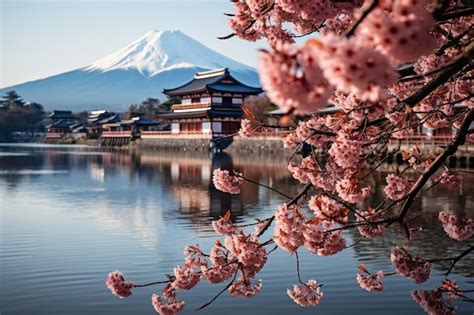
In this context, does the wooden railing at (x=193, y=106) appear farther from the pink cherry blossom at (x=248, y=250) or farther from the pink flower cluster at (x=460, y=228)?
the pink cherry blossom at (x=248, y=250)

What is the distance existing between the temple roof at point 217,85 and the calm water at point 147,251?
113 feet

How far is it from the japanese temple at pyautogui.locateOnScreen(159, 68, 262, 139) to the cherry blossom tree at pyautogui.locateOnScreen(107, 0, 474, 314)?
48379 millimetres

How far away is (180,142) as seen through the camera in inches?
2333

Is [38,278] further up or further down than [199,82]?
further down

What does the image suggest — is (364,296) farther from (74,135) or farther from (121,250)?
(74,135)

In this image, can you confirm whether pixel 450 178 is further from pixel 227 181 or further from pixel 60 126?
pixel 60 126

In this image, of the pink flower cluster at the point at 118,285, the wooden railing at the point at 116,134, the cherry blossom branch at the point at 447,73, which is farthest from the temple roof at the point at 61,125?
the cherry blossom branch at the point at 447,73

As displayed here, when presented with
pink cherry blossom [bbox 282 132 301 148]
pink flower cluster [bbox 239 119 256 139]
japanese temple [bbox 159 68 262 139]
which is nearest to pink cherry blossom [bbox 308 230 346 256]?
pink cherry blossom [bbox 282 132 301 148]

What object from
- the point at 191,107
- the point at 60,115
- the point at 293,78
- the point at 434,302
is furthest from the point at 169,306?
the point at 60,115

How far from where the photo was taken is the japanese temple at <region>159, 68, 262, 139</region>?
55438mm

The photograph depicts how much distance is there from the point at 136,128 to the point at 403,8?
7411cm

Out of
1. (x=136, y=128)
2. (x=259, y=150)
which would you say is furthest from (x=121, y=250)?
(x=136, y=128)

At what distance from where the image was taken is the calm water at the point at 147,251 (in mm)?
7598

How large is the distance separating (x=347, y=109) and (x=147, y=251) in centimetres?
730
